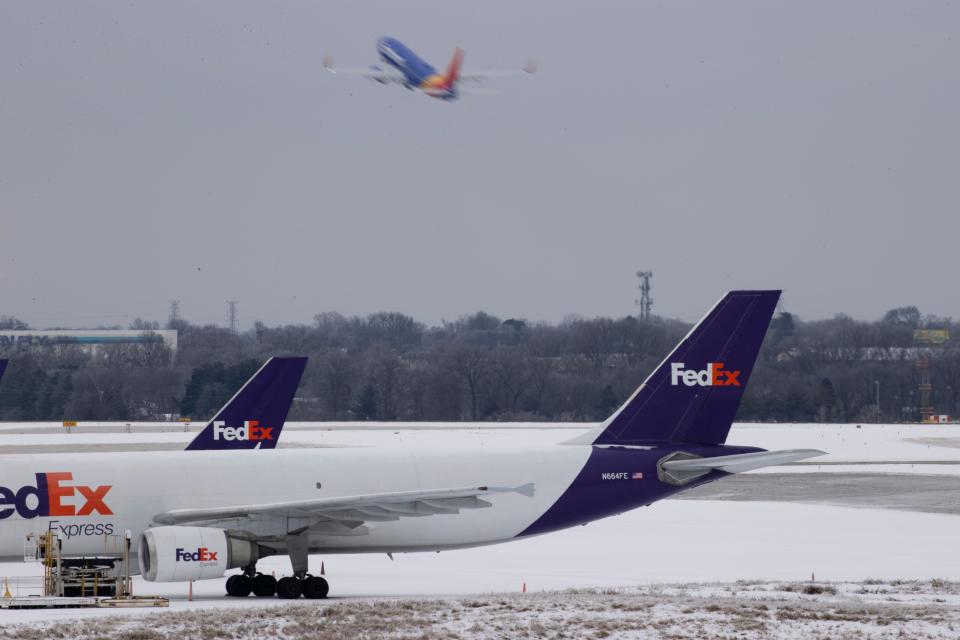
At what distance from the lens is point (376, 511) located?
96.2 ft

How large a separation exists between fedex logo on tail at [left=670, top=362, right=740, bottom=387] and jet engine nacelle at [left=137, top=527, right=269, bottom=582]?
10.8m

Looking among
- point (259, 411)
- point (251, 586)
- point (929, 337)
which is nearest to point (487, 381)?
point (929, 337)

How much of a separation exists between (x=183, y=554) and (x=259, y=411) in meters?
11.9

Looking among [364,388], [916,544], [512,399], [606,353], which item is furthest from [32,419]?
[916,544]

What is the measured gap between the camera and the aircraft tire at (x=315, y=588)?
95.0 ft

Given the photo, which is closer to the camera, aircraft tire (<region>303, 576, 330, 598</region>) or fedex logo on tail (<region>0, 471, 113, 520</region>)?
aircraft tire (<region>303, 576, 330, 598</region>)

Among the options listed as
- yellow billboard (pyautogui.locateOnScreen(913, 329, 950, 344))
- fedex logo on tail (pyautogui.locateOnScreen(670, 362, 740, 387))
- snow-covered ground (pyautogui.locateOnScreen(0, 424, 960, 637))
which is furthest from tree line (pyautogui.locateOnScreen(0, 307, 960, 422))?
fedex logo on tail (pyautogui.locateOnScreen(670, 362, 740, 387))

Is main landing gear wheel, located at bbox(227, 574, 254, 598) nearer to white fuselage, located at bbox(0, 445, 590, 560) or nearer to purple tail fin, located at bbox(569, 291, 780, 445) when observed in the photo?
white fuselage, located at bbox(0, 445, 590, 560)

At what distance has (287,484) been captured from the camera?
30656mm

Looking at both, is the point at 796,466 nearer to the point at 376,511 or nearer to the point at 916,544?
the point at 916,544

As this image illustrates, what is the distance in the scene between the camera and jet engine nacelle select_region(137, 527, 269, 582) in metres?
27.8

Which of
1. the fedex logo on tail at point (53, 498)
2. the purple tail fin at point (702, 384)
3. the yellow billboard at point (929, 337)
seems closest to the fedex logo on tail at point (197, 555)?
the fedex logo on tail at point (53, 498)

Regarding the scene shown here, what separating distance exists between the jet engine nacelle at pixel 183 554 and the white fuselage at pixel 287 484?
1259mm

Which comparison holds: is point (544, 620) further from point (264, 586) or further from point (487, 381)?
point (487, 381)
